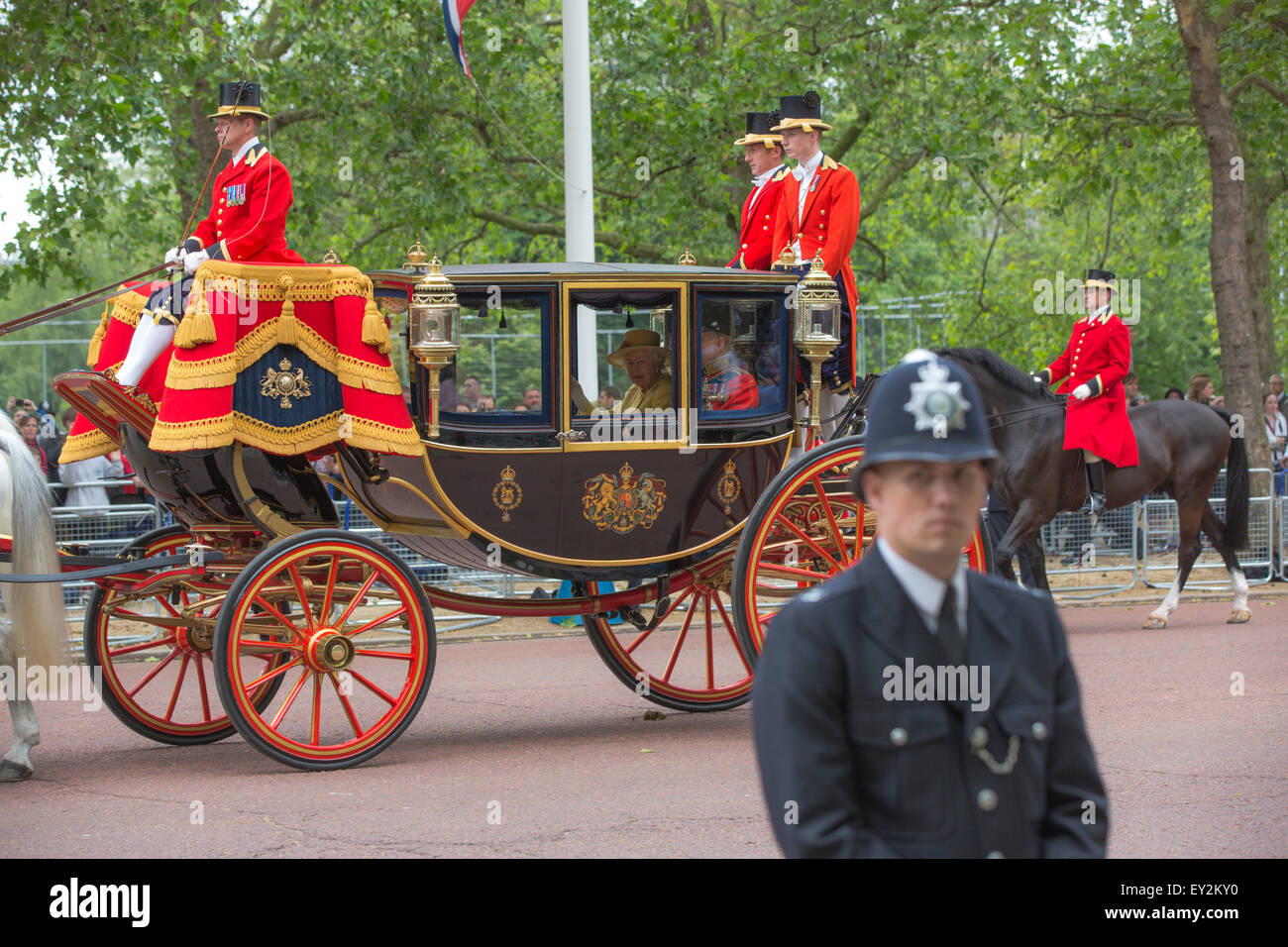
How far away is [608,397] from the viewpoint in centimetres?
779

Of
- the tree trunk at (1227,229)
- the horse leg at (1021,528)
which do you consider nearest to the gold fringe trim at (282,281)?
the horse leg at (1021,528)

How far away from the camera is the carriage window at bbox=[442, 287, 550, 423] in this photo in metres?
7.31

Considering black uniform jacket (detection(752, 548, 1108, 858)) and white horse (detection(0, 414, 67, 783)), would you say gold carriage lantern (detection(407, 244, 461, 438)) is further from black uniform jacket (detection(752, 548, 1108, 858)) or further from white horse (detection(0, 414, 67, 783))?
black uniform jacket (detection(752, 548, 1108, 858))

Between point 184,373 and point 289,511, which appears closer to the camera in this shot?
point 184,373

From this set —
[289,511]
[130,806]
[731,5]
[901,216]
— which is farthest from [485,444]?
[901,216]

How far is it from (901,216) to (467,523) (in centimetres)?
2206

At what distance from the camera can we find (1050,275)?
2525 centimetres

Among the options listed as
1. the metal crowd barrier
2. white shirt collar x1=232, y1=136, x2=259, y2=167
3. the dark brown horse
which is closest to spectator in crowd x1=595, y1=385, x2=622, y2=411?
white shirt collar x1=232, y1=136, x2=259, y2=167

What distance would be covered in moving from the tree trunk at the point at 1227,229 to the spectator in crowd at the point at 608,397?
9.93 m

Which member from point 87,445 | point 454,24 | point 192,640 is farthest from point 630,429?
point 454,24

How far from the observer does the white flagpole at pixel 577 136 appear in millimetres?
12898

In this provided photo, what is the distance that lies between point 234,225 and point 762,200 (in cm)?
293
